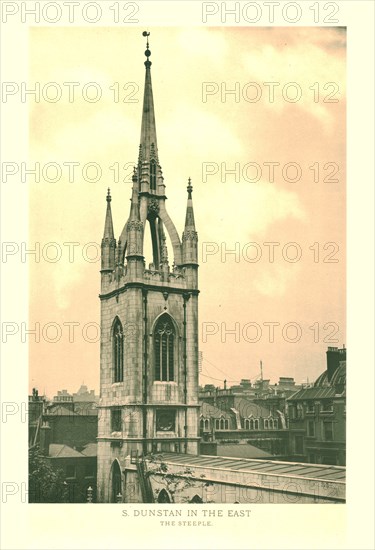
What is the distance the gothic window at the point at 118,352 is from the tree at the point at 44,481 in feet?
25.8

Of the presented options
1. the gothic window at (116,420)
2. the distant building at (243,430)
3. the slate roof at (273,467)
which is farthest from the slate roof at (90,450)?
the distant building at (243,430)

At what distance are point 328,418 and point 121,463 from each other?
9.51m

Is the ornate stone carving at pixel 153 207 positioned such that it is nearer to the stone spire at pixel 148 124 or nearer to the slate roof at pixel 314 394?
the stone spire at pixel 148 124

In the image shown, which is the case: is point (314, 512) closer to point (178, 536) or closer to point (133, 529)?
point (178, 536)

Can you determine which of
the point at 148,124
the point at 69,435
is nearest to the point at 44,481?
the point at 69,435

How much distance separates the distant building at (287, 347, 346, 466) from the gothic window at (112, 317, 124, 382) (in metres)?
8.38

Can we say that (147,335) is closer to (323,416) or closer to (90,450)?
(90,450)

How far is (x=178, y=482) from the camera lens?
2572cm

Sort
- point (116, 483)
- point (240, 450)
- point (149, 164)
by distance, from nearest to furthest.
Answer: point (116, 483), point (149, 164), point (240, 450)

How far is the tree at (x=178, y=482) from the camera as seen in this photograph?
2469 cm

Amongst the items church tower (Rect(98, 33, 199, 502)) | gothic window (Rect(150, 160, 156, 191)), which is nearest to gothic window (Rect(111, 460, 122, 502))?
church tower (Rect(98, 33, 199, 502))

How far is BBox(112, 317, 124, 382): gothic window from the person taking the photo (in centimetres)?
3284

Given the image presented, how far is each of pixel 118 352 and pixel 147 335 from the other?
1.65m

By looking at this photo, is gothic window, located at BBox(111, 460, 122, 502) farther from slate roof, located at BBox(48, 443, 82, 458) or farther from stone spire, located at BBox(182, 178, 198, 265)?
stone spire, located at BBox(182, 178, 198, 265)
